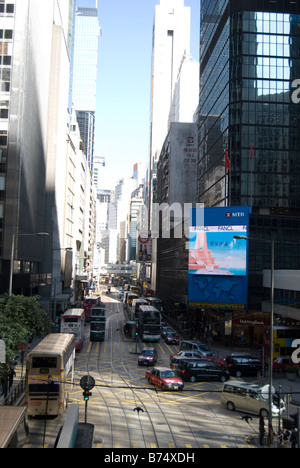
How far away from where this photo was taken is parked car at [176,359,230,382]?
32594mm

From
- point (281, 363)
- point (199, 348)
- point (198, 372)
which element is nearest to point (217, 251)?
point (199, 348)

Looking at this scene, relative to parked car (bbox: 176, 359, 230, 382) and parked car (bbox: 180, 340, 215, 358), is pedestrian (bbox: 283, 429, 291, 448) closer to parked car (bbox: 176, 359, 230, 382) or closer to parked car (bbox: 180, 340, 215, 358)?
parked car (bbox: 176, 359, 230, 382)

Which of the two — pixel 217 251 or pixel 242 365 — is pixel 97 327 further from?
pixel 242 365

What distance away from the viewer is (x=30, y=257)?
5684 centimetres

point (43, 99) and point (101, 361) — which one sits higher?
point (43, 99)

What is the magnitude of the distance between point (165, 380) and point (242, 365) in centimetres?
915

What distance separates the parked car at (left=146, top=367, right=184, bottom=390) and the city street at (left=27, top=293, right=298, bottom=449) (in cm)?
43

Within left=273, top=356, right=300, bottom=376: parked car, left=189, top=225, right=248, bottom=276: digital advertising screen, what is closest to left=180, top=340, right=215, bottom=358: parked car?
left=273, top=356, right=300, bottom=376: parked car

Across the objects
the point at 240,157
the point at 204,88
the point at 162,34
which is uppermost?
the point at 162,34

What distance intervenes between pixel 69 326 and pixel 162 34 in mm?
164127

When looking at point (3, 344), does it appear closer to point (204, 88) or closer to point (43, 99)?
point (43, 99)

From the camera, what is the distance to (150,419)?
22531mm

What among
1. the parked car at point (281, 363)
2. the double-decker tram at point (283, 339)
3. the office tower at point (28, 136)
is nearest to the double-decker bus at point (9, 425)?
the office tower at point (28, 136)

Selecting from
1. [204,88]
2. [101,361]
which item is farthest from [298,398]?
[204,88]
